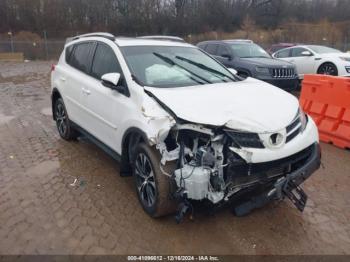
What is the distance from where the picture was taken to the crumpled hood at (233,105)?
3191 millimetres

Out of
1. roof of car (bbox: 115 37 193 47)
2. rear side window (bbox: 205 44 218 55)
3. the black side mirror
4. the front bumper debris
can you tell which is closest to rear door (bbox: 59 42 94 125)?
roof of car (bbox: 115 37 193 47)

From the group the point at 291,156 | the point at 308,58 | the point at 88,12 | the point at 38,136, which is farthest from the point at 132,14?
the point at 291,156

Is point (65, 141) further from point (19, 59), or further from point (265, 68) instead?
point (19, 59)

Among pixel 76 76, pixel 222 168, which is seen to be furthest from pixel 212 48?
pixel 222 168

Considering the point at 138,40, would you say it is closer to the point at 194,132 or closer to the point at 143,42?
the point at 143,42

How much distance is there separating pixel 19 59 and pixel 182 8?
31610mm

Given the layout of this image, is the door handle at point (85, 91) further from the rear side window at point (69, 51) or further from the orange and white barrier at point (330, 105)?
the orange and white barrier at point (330, 105)

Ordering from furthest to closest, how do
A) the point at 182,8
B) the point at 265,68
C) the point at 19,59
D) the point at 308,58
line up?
the point at 182,8, the point at 19,59, the point at 308,58, the point at 265,68

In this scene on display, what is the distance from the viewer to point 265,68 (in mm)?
9680

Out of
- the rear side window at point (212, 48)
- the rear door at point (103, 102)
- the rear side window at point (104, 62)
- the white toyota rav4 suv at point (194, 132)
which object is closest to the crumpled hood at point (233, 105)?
the white toyota rav4 suv at point (194, 132)

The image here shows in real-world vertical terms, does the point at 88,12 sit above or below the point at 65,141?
above

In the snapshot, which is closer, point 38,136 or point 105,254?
point 105,254

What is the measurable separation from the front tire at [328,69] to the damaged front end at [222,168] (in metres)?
→ 9.05

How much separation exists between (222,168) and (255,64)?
7145 mm
